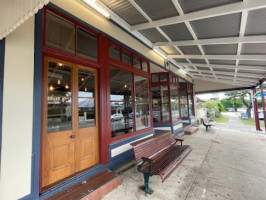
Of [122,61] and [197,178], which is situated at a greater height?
[122,61]

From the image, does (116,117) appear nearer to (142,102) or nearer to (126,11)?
(142,102)

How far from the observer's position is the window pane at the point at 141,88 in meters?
4.11

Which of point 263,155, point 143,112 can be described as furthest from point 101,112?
point 263,155

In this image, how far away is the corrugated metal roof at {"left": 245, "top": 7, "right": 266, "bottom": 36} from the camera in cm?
234

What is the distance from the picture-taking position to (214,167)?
9.98 feet

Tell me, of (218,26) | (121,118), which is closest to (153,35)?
(218,26)

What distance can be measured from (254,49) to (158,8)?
10.4ft

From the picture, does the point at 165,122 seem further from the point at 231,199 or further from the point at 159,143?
the point at 231,199

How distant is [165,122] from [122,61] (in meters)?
3.73

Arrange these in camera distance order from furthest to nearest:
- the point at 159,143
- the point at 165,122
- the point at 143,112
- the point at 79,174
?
1. the point at 165,122
2. the point at 143,112
3. the point at 159,143
4. the point at 79,174

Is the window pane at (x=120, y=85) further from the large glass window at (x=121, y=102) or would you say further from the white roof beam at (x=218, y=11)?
the white roof beam at (x=218, y=11)

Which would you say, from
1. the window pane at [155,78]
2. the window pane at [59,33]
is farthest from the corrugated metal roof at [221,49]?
the window pane at [59,33]

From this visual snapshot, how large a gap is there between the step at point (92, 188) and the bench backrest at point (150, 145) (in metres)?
0.64

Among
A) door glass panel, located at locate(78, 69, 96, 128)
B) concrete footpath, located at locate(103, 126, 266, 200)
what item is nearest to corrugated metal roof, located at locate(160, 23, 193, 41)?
door glass panel, located at locate(78, 69, 96, 128)
